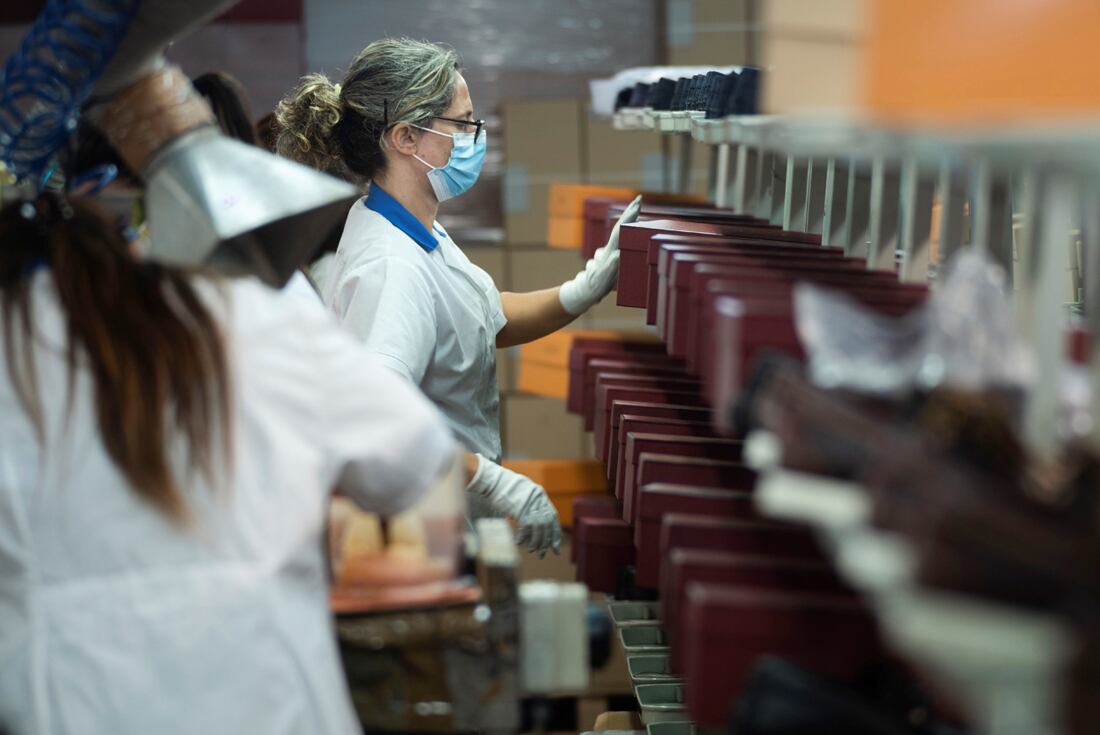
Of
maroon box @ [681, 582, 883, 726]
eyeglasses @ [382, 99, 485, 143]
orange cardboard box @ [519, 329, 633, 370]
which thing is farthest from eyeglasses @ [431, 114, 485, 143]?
maroon box @ [681, 582, 883, 726]

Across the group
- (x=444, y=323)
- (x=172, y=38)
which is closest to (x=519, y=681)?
(x=172, y=38)

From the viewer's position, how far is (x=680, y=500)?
1904 mm

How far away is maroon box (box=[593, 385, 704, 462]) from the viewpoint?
2.65 metres

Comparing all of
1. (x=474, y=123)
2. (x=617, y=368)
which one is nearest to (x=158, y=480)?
(x=617, y=368)

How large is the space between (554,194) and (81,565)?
8.86 feet

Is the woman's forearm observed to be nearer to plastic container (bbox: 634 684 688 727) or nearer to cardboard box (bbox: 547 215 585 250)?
cardboard box (bbox: 547 215 585 250)

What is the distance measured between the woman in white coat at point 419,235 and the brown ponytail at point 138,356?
4.68 feet

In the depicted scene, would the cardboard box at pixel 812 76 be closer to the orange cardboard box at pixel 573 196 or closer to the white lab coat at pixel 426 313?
the white lab coat at pixel 426 313

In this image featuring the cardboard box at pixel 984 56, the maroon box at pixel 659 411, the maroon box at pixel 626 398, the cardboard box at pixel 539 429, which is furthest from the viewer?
the cardboard box at pixel 539 429

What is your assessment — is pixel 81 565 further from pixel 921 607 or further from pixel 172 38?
pixel 921 607

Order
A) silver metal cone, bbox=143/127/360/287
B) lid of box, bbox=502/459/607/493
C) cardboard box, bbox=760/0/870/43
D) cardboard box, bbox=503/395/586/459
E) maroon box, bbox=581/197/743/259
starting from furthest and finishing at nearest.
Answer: cardboard box, bbox=503/395/586/459 < lid of box, bbox=502/459/607/493 < maroon box, bbox=581/197/743/259 < silver metal cone, bbox=143/127/360/287 < cardboard box, bbox=760/0/870/43

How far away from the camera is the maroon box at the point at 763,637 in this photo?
4.53 feet

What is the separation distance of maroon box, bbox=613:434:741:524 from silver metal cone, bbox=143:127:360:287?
0.64m

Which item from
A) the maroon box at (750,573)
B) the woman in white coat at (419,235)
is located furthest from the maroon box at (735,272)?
the woman in white coat at (419,235)
